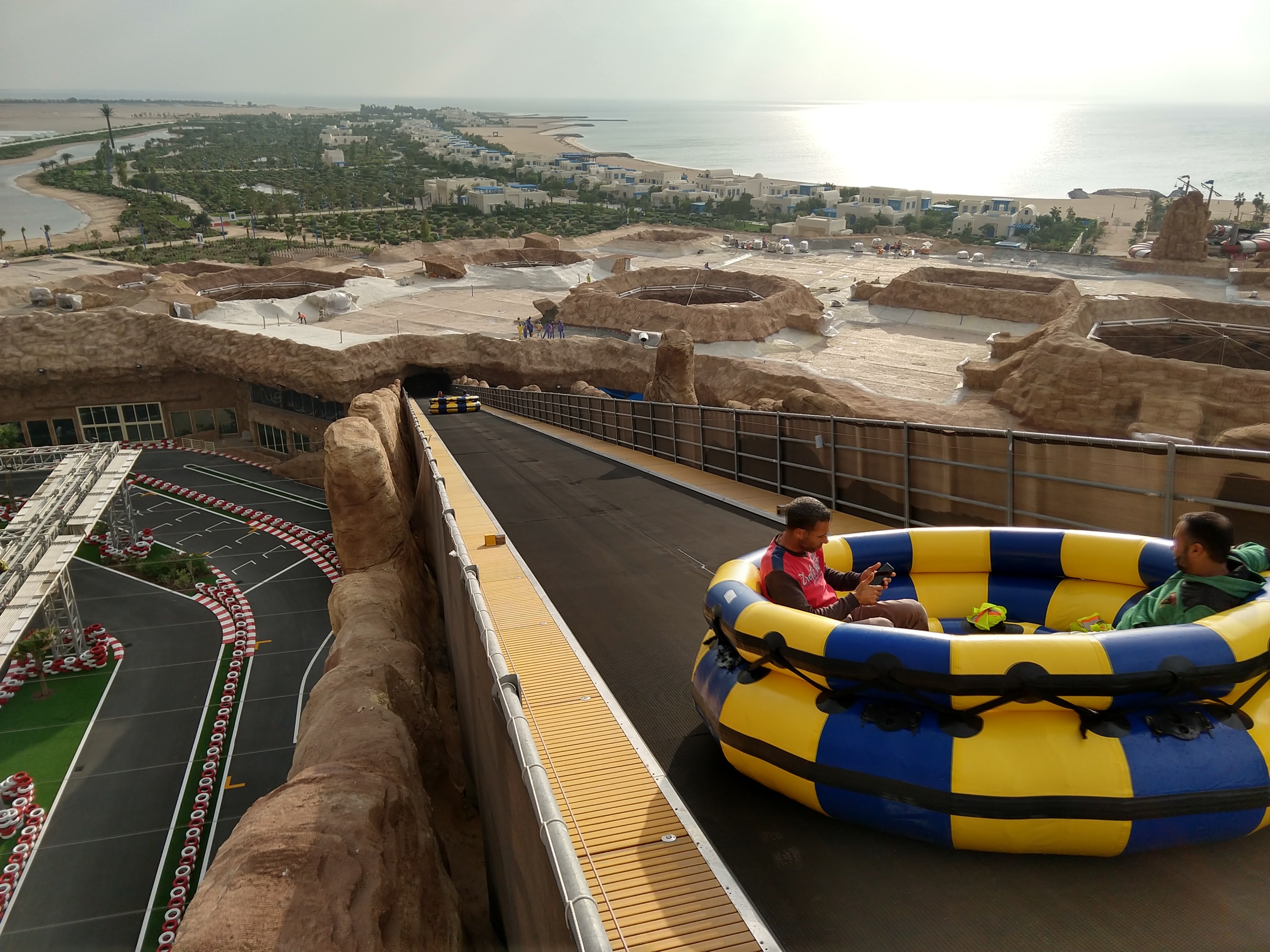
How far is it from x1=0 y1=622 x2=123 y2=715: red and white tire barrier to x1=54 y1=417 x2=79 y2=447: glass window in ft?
67.6

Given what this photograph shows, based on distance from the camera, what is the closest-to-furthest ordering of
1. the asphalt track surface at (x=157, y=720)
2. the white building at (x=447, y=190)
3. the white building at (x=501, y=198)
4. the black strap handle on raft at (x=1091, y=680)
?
the black strap handle on raft at (x=1091, y=680) → the asphalt track surface at (x=157, y=720) → the white building at (x=501, y=198) → the white building at (x=447, y=190)

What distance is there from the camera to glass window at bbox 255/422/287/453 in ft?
133

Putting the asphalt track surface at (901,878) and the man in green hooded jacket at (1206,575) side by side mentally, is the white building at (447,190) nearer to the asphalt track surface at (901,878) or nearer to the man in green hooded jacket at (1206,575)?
the asphalt track surface at (901,878)

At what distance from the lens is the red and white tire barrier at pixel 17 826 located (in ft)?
50.2

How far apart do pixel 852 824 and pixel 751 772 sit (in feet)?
2.20

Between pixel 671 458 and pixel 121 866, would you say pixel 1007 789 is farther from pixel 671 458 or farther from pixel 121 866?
pixel 121 866

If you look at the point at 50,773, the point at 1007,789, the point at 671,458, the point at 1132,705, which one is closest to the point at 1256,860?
the point at 1132,705

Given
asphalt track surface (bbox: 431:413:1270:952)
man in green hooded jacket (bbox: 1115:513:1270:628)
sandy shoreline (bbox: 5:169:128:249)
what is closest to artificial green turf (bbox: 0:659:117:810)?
asphalt track surface (bbox: 431:413:1270:952)

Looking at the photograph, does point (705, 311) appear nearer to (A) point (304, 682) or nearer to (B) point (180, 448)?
(A) point (304, 682)

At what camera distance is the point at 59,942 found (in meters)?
14.1

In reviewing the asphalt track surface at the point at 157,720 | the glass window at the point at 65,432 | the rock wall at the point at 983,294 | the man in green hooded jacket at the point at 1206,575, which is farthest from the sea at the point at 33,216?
the man in green hooded jacket at the point at 1206,575

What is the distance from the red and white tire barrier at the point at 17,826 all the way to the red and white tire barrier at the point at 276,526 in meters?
11.0

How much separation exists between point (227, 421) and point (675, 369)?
2674 centimetres

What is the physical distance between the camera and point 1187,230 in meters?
46.6
